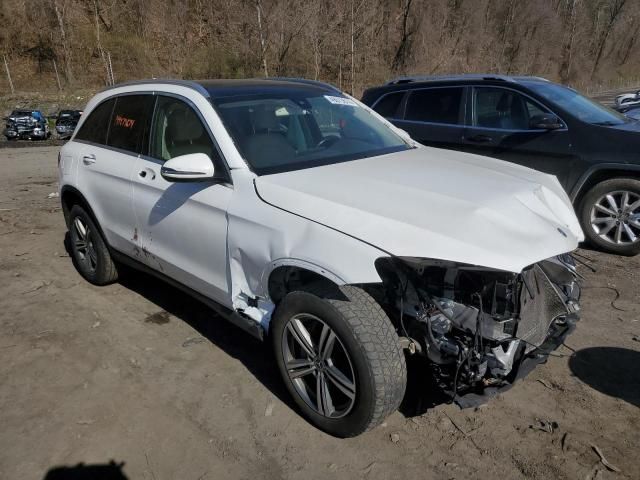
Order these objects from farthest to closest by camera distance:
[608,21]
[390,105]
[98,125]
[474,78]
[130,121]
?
[608,21] < [390,105] < [474,78] < [98,125] < [130,121]

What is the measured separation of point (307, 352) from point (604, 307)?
2.83 meters

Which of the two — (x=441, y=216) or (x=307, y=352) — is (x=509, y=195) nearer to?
(x=441, y=216)

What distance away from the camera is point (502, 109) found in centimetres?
599

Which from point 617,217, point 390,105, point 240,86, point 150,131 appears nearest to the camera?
point 240,86

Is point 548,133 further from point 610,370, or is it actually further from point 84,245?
point 84,245

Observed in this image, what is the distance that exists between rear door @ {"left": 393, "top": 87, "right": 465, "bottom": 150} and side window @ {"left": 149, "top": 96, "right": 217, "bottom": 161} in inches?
147

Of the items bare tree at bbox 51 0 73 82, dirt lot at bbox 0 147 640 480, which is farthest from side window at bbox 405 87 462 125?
bare tree at bbox 51 0 73 82

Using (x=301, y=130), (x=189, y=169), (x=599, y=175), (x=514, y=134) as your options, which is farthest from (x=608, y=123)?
(x=189, y=169)

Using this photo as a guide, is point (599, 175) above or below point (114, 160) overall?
below

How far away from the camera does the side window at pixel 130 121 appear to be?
378 cm

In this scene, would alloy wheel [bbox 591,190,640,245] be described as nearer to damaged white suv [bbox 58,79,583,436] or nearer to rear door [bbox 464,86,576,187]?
rear door [bbox 464,86,576,187]

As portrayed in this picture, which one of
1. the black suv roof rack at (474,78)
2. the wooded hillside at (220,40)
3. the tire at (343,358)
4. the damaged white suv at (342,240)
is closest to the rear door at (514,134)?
the black suv roof rack at (474,78)

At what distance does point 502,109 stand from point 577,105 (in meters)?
0.82

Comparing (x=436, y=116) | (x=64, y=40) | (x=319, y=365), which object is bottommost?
(x=319, y=365)
